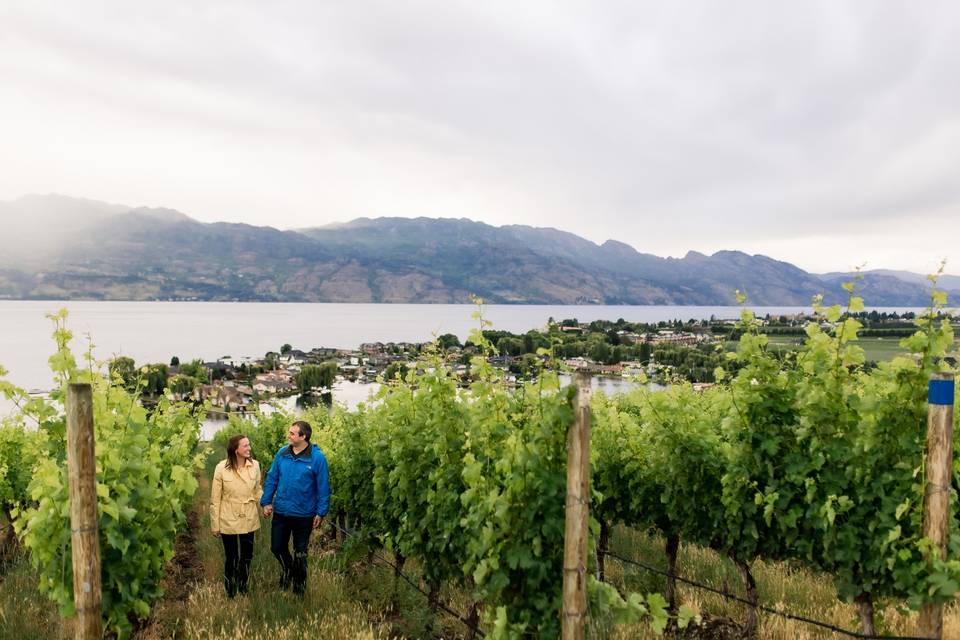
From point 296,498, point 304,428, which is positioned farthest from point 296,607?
point 304,428

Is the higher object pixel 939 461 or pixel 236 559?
pixel 939 461

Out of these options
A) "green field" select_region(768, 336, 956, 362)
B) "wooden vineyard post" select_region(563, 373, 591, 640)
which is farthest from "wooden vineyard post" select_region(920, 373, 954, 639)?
"wooden vineyard post" select_region(563, 373, 591, 640)

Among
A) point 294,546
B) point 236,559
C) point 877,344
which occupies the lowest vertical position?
point 236,559

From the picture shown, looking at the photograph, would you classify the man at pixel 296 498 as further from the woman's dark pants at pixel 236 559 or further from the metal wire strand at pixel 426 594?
the metal wire strand at pixel 426 594

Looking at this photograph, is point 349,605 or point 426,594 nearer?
point 349,605

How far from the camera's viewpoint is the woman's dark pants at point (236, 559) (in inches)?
304

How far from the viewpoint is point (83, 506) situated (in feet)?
14.9

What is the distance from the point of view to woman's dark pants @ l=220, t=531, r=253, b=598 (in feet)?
25.3

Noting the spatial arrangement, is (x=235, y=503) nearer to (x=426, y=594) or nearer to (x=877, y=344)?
(x=426, y=594)

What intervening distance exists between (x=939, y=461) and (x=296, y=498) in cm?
671

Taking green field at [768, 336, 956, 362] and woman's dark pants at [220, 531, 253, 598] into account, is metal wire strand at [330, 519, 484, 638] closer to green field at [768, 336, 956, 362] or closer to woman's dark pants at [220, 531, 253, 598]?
woman's dark pants at [220, 531, 253, 598]

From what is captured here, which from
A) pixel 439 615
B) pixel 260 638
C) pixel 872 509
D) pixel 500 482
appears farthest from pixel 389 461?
pixel 872 509

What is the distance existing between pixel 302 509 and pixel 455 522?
231 cm

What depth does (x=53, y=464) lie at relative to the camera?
5.43m
